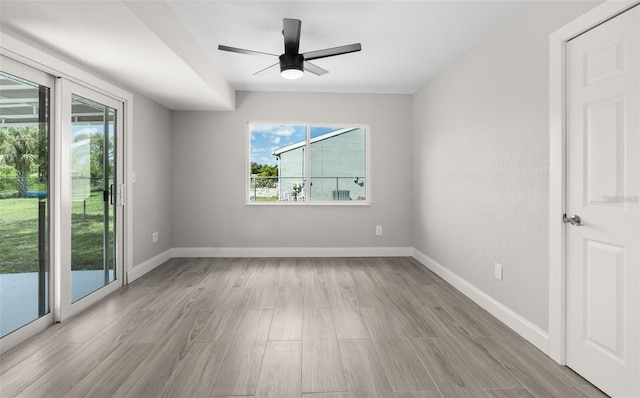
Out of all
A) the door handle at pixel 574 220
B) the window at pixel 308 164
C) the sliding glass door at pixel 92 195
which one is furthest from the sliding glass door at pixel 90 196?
the door handle at pixel 574 220

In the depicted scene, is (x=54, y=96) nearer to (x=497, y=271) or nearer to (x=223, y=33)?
(x=223, y=33)

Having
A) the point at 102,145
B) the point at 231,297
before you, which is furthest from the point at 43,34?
the point at 231,297

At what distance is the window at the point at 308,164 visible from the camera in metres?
4.96

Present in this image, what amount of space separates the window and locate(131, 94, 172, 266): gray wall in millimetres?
1198

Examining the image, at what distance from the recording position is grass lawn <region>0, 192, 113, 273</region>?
2221 millimetres

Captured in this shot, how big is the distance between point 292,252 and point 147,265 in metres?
1.92

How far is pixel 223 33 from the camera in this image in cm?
296

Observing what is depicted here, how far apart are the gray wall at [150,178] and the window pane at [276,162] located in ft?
3.98

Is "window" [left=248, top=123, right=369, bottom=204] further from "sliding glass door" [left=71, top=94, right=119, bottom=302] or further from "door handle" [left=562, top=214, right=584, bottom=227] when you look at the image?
"door handle" [left=562, top=214, right=584, bottom=227]

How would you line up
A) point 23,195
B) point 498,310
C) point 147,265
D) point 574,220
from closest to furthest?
point 574,220
point 23,195
point 498,310
point 147,265

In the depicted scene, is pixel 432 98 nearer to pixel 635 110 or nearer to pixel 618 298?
pixel 635 110

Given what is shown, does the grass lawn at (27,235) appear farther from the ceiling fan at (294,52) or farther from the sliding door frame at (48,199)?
the ceiling fan at (294,52)

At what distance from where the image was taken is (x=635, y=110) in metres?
1.63

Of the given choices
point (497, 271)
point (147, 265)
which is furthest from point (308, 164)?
point (497, 271)
